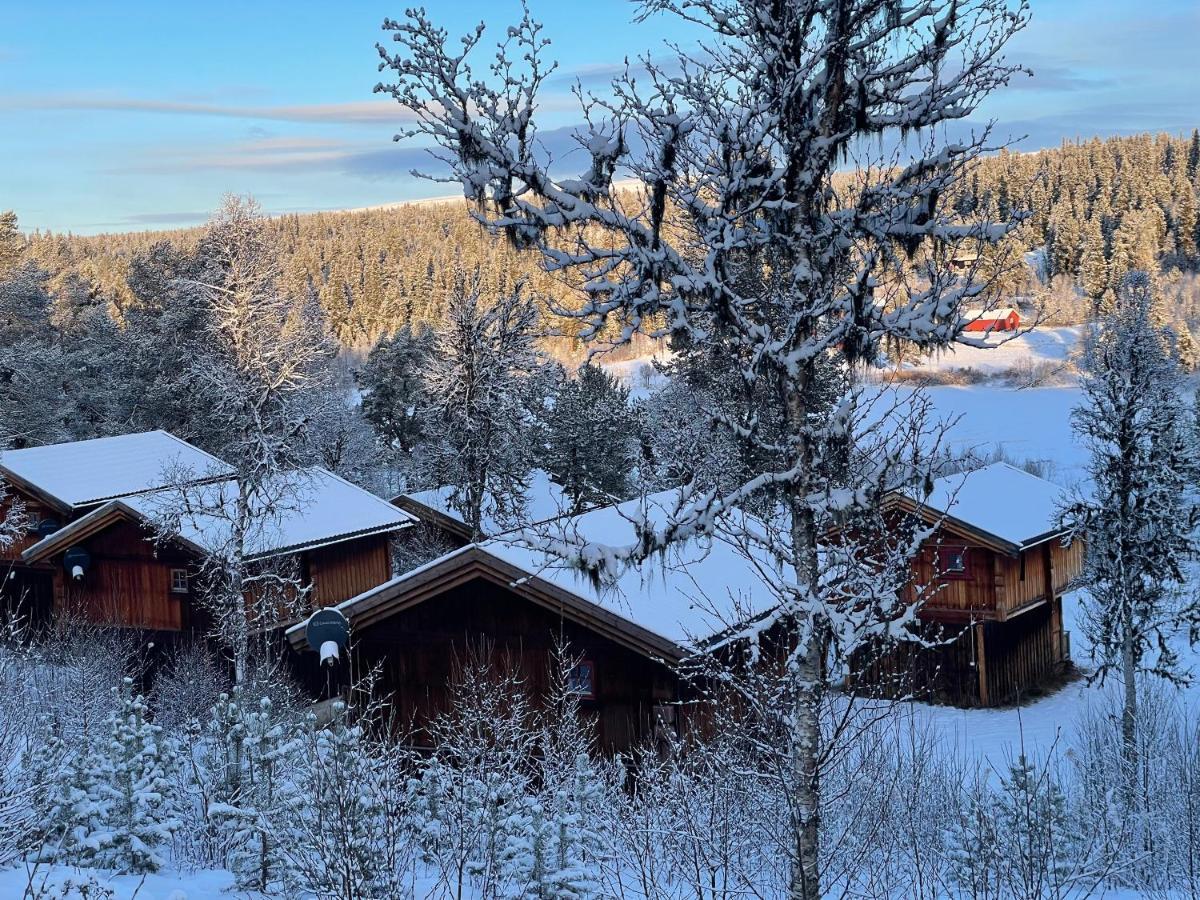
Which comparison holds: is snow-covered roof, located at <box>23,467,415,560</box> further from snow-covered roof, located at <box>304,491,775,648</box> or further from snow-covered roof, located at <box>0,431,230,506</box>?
snow-covered roof, located at <box>304,491,775,648</box>

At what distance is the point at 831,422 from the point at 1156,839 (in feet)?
40.0

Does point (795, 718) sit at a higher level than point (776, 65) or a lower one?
lower

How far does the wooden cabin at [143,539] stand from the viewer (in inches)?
1163

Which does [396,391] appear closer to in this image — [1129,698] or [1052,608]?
[1052,608]

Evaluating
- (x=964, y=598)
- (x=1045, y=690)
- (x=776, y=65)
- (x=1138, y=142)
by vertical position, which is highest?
(x=1138, y=142)

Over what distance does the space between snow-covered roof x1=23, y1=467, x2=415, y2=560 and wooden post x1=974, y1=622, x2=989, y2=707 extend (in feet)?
58.7

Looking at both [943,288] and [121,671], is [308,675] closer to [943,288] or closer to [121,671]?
[121,671]

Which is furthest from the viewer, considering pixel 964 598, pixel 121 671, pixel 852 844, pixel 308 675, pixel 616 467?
pixel 616 467

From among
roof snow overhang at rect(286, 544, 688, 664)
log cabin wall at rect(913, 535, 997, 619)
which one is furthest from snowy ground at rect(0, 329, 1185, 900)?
roof snow overhang at rect(286, 544, 688, 664)

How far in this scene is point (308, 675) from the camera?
1089 inches

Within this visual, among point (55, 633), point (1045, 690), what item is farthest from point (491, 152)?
point (1045, 690)

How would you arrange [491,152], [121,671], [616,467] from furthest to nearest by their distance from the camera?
[616,467], [121,671], [491,152]

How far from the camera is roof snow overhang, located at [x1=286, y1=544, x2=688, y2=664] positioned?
16.7 m

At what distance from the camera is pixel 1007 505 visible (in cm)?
3406
